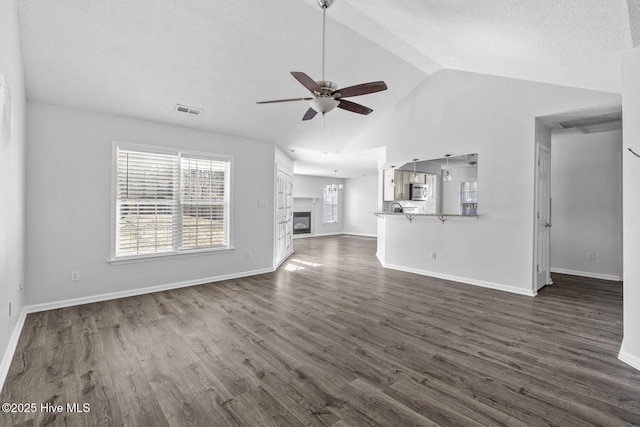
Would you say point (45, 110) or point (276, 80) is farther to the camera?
point (276, 80)

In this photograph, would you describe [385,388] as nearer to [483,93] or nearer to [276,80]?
[276,80]

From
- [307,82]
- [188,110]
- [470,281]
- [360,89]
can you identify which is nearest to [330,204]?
[470,281]

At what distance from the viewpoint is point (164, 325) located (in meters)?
3.26

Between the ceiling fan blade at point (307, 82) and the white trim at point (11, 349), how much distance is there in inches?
122

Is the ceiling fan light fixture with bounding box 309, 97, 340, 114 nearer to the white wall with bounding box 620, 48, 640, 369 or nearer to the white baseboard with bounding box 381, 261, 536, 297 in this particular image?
the white wall with bounding box 620, 48, 640, 369

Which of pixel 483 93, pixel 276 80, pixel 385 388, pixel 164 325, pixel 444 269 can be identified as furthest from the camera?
pixel 444 269

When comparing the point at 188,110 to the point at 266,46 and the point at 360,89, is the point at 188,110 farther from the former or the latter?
the point at 360,89

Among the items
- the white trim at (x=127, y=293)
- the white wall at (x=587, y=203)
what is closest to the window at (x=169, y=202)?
the white trim at (x=127, y=293)

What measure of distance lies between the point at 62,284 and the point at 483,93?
6.62 m

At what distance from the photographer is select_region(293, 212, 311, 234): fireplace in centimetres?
1192

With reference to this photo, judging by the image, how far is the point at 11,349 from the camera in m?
2.59

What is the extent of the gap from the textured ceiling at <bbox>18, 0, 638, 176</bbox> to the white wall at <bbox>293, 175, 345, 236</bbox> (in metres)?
7.12

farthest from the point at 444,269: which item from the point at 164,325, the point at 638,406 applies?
the point at 164,325

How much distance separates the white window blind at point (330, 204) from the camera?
1286cm
